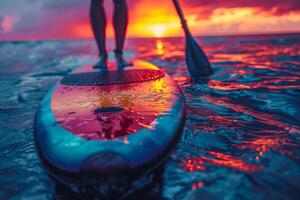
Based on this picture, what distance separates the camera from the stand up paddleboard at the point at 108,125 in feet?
4.89

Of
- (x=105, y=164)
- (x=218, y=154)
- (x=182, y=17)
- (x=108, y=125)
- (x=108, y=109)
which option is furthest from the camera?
(x=182, y=17)

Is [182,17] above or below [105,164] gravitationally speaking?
above

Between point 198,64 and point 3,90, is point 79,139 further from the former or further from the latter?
point 3,90

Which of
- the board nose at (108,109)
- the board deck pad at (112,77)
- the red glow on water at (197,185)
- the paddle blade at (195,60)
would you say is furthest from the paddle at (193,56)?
the red glow on water at (197,185)

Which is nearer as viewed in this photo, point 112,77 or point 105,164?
point 105,164

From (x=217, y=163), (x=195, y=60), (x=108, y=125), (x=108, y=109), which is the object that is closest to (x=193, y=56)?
(x=195, y=60)

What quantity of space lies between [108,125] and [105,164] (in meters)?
0.44

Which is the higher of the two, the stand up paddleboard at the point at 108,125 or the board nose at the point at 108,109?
the board nose at the point at 108,109

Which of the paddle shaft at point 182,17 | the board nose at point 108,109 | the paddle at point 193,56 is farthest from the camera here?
the paddle at point 193,56

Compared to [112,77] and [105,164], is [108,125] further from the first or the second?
[112,77]

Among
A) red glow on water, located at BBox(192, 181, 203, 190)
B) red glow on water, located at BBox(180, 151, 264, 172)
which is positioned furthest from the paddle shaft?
red glow on water, located at BBox(192, 181, 203, 190)

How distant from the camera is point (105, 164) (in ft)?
4.64

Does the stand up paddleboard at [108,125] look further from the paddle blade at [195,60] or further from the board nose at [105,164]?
the paddle blade at [195,60]

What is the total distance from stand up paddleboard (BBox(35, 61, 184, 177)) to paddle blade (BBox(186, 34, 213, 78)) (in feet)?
6.85
